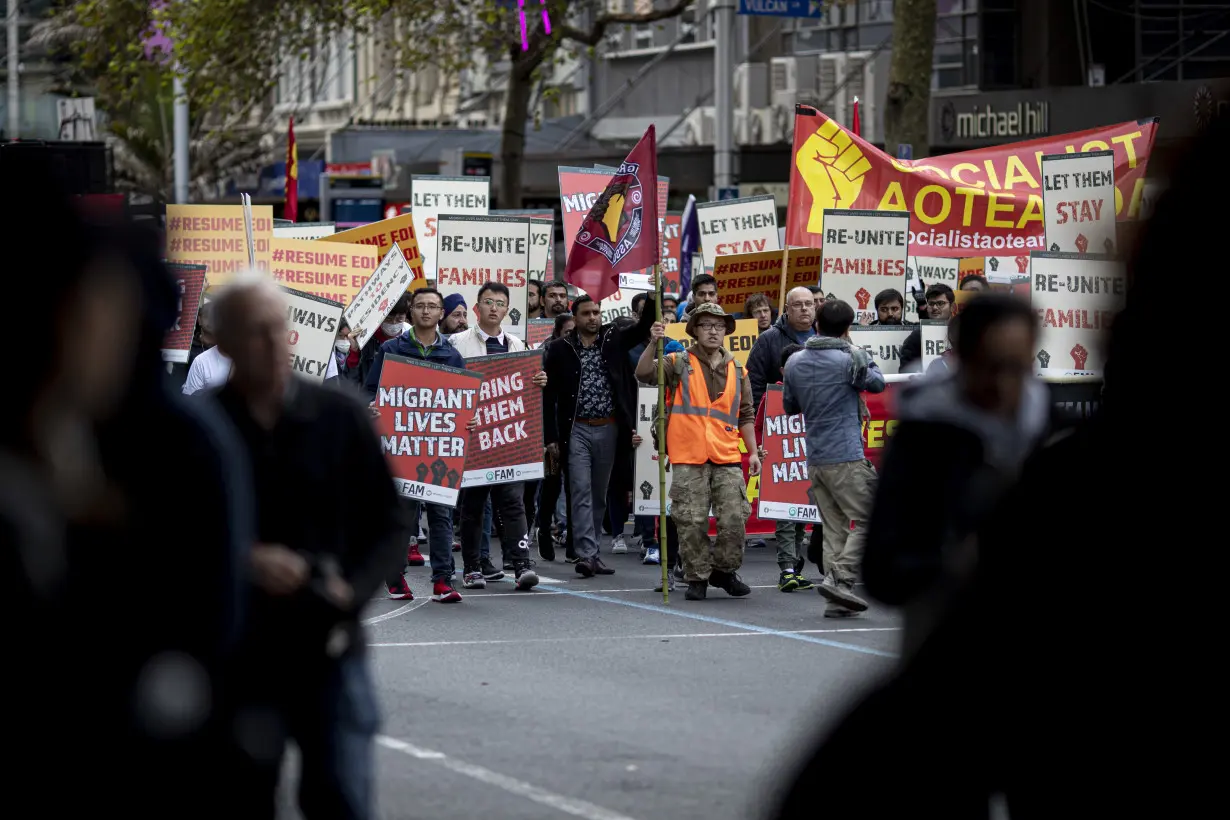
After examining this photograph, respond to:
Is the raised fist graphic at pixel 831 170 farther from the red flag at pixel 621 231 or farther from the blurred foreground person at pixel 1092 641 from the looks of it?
the blurred foreground person at pixel 1092 641

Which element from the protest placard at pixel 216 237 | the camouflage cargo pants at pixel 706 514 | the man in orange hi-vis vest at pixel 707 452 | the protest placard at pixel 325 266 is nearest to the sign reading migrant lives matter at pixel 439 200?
the protest placard at pixel 216 237

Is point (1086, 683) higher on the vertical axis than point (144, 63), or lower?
lower

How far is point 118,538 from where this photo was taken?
3197mm

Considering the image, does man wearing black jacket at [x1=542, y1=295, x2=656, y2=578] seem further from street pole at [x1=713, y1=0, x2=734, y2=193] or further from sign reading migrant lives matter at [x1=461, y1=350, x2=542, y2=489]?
street pole at [x1=713, y1=0, x2=734, y2=193]

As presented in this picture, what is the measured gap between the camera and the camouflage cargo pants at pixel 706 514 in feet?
40.3

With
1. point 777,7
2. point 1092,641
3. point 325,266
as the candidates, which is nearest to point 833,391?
point 325,266

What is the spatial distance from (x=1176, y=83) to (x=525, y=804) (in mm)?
21752

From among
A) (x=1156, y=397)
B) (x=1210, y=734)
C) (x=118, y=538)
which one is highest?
(x=1156, y=397)

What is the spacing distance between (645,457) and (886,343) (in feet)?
5.84

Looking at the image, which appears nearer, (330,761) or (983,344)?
(330,761)

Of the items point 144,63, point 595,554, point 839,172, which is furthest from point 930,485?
point 144,63

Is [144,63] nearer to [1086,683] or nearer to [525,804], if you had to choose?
[525,804]

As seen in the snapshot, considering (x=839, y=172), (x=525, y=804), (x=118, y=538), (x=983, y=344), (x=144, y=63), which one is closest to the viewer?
(x=118, y=538)

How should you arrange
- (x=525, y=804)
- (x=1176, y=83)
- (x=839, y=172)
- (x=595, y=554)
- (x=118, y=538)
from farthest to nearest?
(x=1176, y=83) → (x=839, y=172) → (x=595, y=554) → (x=525, y=804) → (x=118, y=538)
